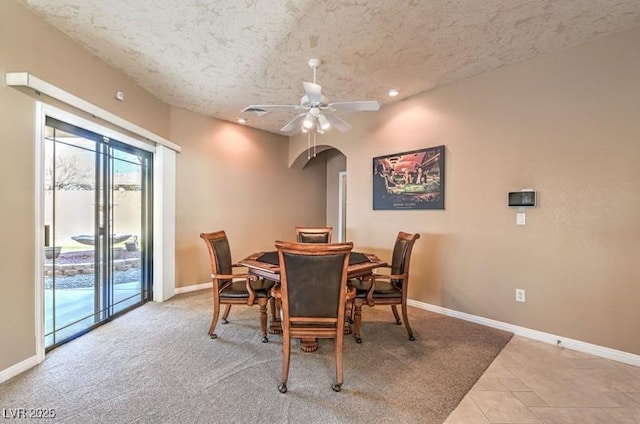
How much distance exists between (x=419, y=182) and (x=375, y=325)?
1833 millimetres

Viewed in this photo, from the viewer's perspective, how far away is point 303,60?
2.92 meters

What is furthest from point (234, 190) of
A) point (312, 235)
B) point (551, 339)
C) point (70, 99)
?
point (551, 339)

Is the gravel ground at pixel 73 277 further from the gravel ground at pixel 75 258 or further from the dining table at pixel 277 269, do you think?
the dining table at pixel 277 269

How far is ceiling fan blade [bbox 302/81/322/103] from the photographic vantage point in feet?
7.77

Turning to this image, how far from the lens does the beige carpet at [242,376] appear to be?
1759 mm

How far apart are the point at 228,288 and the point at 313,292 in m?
1.26

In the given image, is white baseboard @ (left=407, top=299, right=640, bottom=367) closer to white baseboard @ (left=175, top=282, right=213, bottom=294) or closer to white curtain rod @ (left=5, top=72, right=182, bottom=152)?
white baseboard @ (left=175, top=282, right=213, bottom=294)

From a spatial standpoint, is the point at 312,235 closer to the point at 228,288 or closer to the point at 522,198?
the point at 228,288

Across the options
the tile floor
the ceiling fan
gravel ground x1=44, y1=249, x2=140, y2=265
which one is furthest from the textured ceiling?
the tile floor

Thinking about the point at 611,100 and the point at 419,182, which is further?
the point at 419,182

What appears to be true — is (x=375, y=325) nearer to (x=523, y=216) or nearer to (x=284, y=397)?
(x=284, y=397)

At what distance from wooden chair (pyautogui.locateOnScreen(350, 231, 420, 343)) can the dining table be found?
0.15m

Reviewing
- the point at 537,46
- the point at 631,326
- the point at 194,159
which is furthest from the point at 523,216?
the point at 194,159

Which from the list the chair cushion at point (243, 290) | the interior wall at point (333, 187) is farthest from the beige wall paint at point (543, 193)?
the interior wall at point (333, 187)
